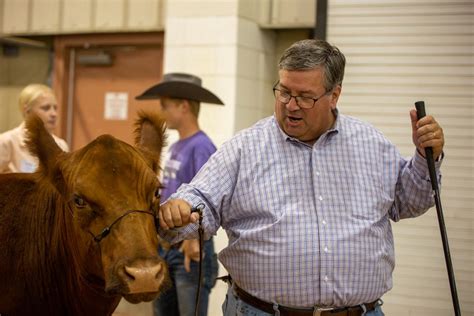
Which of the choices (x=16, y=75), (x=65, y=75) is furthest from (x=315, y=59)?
(x=16, y=75)

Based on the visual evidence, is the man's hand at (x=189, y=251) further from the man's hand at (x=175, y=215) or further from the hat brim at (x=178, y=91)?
the man's hand at (x=175, y=215)

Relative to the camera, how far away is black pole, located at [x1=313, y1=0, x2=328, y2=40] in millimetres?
5172

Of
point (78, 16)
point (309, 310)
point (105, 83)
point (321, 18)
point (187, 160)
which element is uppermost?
point (78, 16)

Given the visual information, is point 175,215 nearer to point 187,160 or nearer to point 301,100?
point 301,100

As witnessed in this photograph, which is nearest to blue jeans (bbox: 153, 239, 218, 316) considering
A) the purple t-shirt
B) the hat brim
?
the purple t-shirt

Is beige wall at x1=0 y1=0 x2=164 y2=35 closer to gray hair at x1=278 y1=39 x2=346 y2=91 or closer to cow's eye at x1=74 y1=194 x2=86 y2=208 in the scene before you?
gray hair at x1=278 y1=39 x2=346 y2=91

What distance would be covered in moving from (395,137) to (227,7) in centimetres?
181

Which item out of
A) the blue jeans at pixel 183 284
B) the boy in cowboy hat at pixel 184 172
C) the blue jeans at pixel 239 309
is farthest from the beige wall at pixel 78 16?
the blue jeans at pixel 239 309

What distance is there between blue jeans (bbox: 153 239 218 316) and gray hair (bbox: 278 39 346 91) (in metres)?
2.06

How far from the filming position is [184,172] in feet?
15.4

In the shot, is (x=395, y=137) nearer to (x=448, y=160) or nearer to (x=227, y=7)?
(x=448, y=160)

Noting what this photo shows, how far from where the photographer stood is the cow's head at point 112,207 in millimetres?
2289

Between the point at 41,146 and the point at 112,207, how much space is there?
498 millimetres

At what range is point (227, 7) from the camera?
Answer: 6078mm
